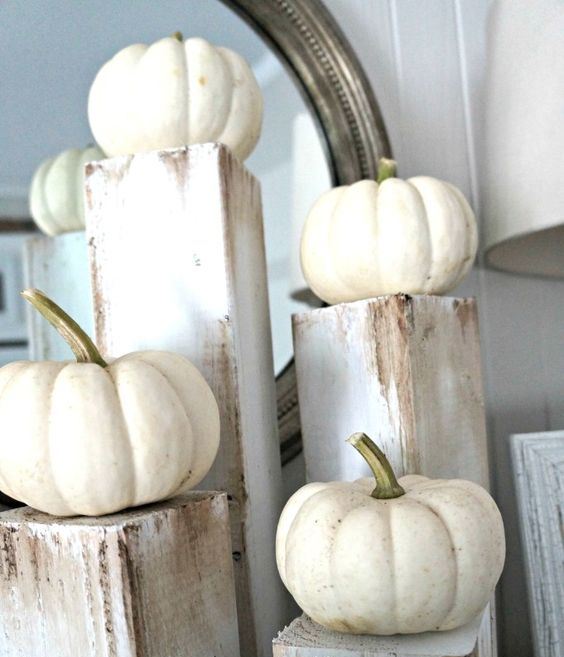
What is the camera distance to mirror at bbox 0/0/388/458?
1.15 m

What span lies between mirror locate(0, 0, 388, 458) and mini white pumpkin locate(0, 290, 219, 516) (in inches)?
18.1

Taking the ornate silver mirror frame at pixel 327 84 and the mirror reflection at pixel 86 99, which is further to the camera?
the ornate silver mirror frame at pixel 327 84

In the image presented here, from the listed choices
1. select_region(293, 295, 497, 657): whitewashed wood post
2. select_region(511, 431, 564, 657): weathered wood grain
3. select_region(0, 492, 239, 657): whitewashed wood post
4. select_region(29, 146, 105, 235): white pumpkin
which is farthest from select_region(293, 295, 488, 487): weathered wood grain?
select_region(29, 146, 105, 235): white pumpkin

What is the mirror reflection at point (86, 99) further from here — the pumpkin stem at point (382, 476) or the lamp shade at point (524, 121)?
the pumpkin stem at point (382, 476)

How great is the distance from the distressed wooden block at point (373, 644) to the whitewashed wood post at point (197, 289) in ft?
0.67

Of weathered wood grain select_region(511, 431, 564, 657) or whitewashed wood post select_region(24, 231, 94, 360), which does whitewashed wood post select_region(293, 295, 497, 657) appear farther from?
whitewashed wood post select_region(24, 231, 94, 360)

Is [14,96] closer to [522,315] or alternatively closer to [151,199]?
[151,199]

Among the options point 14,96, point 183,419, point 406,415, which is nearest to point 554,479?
point 406,415

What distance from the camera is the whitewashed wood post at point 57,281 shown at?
3.64 feet

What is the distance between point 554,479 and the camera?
1108mm

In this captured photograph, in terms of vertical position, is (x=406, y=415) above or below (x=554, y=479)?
above

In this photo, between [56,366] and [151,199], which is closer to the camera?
[56,366]

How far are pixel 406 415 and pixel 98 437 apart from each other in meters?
0.36

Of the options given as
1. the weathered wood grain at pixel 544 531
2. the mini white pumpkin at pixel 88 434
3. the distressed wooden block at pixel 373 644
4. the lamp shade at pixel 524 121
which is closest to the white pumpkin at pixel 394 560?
the distressed wooden block at pixel 373 644
